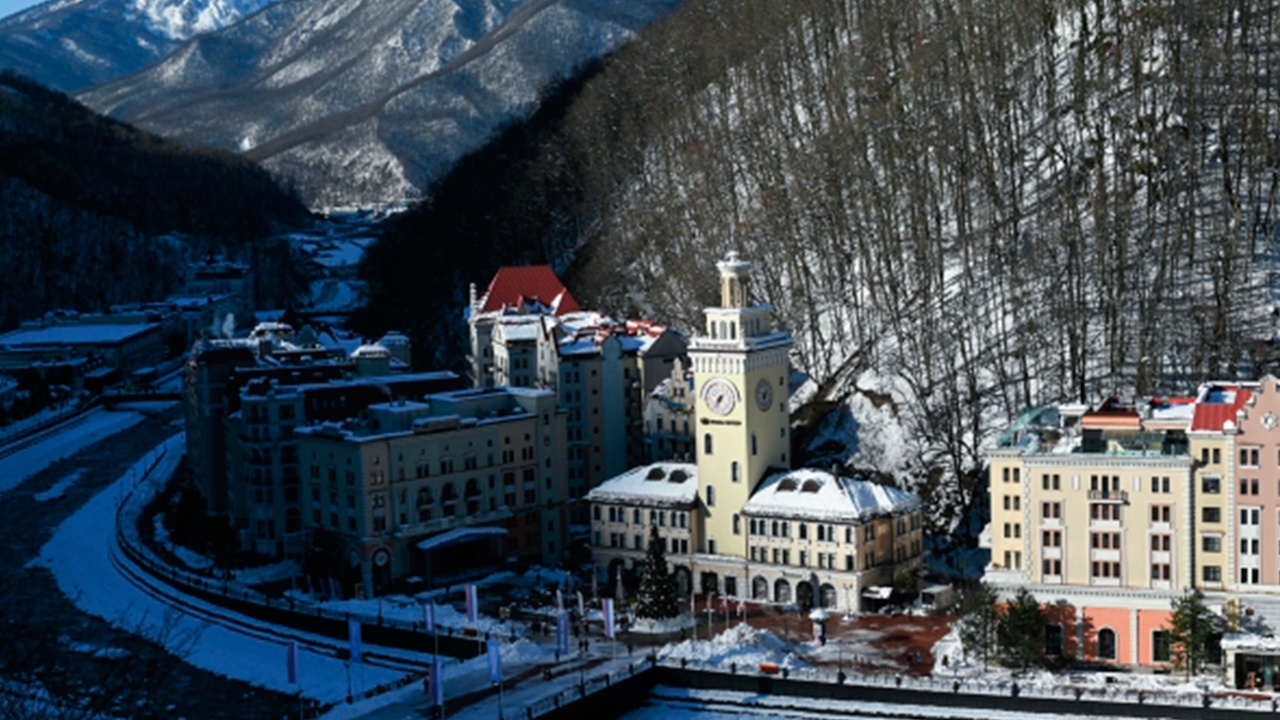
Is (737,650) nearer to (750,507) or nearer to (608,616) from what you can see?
(608,616)

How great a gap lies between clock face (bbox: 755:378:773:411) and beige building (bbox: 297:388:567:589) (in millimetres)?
13211

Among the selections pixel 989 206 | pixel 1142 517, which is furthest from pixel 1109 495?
pixel 989 206

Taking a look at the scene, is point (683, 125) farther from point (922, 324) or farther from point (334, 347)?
point (922, 324)

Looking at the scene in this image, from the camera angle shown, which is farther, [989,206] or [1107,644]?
[989,206]

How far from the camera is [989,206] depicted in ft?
345

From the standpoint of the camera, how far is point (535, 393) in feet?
327

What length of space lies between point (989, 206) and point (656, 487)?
84.7 feet

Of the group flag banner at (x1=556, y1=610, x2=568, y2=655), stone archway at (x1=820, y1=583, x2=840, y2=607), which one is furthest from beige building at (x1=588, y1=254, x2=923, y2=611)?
flag banner at (x1=556, y1=610, x2=568, y2=655)

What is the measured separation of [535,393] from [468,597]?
18232 mm

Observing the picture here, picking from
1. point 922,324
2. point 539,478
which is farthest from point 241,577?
point 922,324

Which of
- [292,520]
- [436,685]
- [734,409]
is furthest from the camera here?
[292,520]

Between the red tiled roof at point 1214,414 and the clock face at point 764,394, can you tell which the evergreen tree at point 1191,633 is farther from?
the clock face at point 764,394

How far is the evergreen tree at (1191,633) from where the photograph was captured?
2837 inches

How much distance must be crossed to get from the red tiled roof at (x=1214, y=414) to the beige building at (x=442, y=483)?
118 feet
